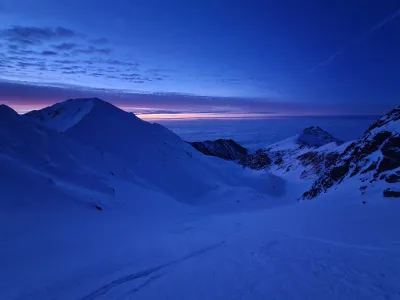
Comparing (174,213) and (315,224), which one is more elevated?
(315,224)

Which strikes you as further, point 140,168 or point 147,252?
point 140,168

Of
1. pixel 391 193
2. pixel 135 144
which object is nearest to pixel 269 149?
pixel 135 144

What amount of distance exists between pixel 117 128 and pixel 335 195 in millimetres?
23164

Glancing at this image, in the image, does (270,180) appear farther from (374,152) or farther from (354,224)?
(354,224)

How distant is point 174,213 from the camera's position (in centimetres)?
1664

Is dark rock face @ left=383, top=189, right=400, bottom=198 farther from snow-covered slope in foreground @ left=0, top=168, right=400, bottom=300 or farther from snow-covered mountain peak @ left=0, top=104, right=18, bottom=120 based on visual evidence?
snow-covered mountain peak @ left=0, top=104, right=18, bottom=120

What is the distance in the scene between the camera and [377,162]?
48.7 ft

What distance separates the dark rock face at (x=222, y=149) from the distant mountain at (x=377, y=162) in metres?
101

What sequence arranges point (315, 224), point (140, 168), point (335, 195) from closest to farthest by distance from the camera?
point (315, 224) < point (335, 195) < point (140, 168)

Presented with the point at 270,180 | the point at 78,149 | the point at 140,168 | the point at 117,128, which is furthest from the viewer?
the point at 270,180

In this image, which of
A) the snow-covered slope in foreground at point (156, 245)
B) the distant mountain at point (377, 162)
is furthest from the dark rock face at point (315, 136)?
the snow-covered slope in foreground at point (156, 245)

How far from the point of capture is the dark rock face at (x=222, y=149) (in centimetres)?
12406

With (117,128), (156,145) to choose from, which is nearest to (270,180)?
(156,145)

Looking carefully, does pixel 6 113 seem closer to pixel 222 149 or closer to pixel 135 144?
pixel 135 144
